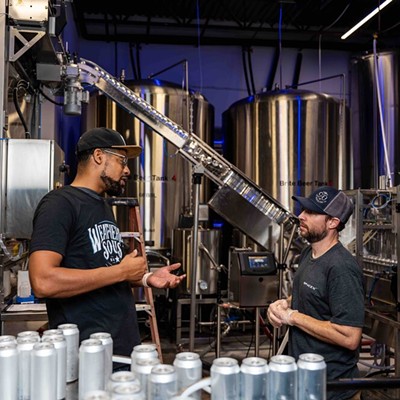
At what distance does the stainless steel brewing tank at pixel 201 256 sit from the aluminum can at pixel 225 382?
3561mm

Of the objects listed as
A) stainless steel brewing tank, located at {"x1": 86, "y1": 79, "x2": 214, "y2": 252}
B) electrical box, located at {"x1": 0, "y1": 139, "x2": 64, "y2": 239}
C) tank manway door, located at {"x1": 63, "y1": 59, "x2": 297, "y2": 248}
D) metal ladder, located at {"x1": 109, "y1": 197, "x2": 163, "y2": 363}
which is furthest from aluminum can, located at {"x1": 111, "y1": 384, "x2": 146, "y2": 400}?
stainless steel brewing tank, located at {"x1": 86, "y1": 79, "x2": 214, "y2": 252}

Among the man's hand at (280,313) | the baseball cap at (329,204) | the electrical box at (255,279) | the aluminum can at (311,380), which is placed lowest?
the electrical box at (255,279)

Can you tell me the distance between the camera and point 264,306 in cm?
382

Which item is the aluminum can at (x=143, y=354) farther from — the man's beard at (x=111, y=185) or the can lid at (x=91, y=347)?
the man's beard at (x=111, y=185)

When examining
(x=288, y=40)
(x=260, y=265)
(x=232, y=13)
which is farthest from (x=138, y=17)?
(x=260, y=265)

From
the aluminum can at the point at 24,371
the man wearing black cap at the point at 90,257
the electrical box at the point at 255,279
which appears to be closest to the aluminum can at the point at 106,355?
the aluminum can at the point at 24,371

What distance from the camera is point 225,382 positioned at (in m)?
0.84

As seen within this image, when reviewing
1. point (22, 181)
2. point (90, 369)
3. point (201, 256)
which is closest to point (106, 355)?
point (90, 369)

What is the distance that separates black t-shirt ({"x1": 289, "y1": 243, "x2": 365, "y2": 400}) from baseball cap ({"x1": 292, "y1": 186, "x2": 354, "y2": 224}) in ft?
0.47

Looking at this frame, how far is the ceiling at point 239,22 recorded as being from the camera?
6.50m

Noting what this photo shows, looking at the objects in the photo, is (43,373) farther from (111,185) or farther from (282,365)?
(111,185)

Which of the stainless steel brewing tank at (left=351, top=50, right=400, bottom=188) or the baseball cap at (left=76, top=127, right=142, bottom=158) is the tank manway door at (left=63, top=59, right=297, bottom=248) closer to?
the stainless steel brewing tank at (left=351, top=50, right=400, bottom=188)

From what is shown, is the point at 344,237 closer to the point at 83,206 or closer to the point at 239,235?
the point at 239,235

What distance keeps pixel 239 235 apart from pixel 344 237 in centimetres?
195
